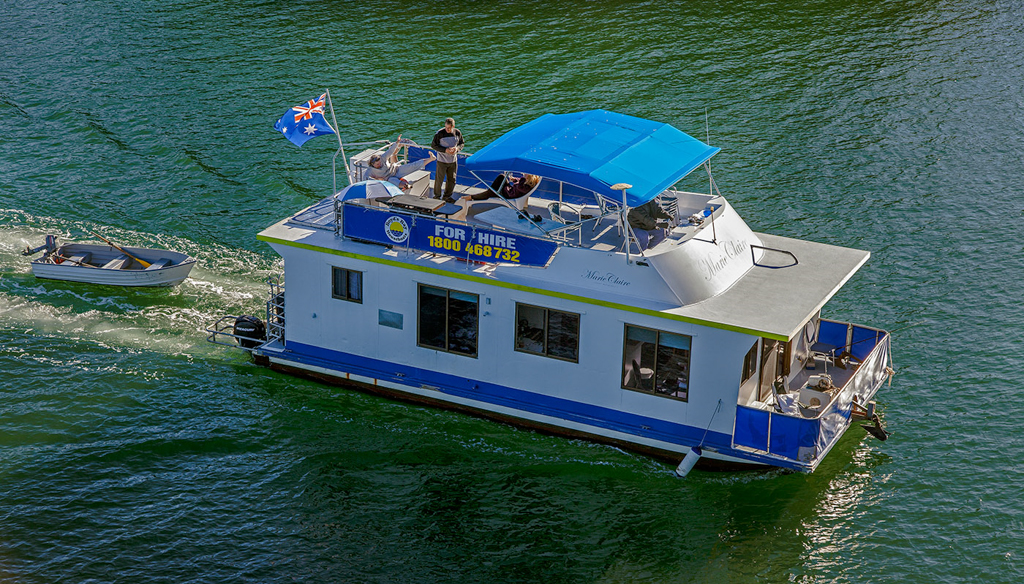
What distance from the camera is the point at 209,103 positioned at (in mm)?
44344

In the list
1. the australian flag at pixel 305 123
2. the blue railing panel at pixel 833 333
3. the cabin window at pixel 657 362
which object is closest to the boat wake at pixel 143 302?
the australian flag at pixel 305 123

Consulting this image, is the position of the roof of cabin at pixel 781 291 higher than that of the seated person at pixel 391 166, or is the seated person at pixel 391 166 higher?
the seated person at pixel 391 166

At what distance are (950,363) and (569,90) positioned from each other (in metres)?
23.5

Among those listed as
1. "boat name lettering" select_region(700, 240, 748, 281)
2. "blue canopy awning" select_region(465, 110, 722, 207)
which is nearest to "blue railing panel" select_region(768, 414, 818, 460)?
"boat name lettering" select_region(700, 240, 748, 281)

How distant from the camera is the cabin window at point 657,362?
21734mm

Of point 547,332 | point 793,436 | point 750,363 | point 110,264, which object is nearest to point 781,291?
point 750,363

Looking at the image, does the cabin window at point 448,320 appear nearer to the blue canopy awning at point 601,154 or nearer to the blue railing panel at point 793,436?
the blue canopy awning at point 601,154

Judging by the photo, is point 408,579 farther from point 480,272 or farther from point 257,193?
point 257,193

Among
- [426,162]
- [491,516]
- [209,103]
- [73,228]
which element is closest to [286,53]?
[209,103]

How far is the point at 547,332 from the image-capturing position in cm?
2295

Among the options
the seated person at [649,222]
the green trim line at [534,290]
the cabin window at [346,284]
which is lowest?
the cabin window at [346,284]

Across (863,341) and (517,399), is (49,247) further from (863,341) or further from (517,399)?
(863,341)

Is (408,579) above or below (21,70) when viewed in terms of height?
below

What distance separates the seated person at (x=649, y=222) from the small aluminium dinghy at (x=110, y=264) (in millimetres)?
14806
